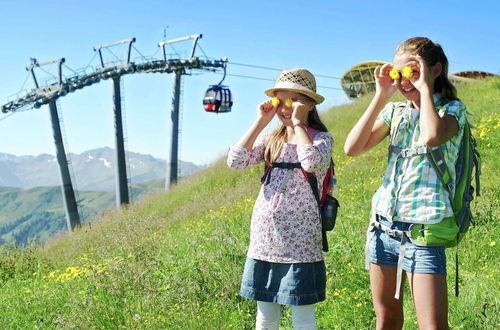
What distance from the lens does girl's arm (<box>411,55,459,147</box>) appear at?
2775 mm

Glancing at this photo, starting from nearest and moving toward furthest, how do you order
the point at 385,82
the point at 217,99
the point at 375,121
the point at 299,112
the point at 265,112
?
the point at 385,82
the point at 375,121
the point at 299,112
the point at 265,112
the point at 217,99

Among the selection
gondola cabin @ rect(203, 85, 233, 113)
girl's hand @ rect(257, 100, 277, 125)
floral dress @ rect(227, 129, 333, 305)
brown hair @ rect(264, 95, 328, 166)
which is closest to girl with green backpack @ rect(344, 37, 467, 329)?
floral dress @ rect(227, 129, 333, 305)

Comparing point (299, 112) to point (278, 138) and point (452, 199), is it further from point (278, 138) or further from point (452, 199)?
point (452, 199)

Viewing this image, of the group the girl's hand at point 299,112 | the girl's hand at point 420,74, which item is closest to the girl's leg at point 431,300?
the girl's hand at point 420,74

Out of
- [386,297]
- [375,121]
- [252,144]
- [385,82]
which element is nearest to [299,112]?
[252,144]

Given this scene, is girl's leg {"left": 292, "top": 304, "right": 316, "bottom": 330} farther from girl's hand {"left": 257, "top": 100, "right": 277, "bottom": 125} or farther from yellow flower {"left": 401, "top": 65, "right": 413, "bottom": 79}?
yellow flower {"left": 401, "top": 65, "right": 413, "bottom": 79}

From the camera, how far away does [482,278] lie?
177 inches

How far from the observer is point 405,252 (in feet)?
9.41

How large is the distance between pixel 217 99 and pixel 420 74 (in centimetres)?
1776

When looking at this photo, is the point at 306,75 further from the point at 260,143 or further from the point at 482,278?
the point at 482,278

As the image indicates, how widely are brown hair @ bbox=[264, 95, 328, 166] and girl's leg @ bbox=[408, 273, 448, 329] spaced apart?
3.95ft

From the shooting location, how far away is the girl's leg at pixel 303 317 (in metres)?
3.46

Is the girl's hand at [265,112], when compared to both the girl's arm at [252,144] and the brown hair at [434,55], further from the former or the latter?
the brown hair at [434,55]

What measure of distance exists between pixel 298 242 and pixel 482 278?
186 centimetres
